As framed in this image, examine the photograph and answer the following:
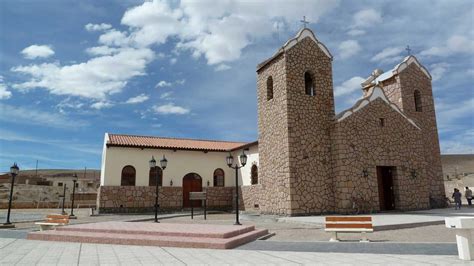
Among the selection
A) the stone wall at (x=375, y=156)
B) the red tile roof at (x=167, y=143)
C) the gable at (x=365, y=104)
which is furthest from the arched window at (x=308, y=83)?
the red tile roof at (x=167, y=143)

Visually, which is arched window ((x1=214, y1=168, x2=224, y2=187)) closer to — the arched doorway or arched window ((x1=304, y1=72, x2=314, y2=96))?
the arched doorway

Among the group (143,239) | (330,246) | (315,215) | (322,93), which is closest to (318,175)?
(315,215)

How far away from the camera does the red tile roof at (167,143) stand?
69.9 ft

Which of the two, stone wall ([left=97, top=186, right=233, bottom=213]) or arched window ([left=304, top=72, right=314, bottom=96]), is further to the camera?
stone wall ([left=97, top=186, right=233, bottom=213])

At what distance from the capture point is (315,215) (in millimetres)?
15359

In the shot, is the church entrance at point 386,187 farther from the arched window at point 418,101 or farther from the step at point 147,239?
the step at point 147,239

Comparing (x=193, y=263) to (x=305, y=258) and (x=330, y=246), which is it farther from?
(x=330, y=246)

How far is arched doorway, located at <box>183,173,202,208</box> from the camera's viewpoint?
22.5 metres

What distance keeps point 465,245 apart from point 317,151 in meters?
10.6

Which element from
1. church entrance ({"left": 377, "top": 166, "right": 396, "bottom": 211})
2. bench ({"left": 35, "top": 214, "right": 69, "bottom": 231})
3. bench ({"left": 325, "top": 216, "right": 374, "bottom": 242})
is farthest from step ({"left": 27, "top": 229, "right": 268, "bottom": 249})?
church entrance ({"left": 377, "top": 166, "right": 396, "bottom": 211})

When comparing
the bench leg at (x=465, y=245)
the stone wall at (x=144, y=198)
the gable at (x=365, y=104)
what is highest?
the gable at (x=365, y=104)

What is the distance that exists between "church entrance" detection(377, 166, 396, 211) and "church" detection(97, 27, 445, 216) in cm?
5

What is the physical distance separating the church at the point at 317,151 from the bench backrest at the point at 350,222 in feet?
21.0

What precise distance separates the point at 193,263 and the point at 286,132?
10.8 m
